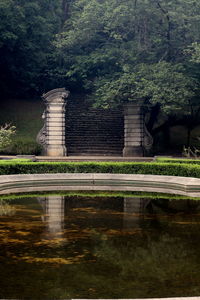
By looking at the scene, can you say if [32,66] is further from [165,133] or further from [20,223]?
[20,223]

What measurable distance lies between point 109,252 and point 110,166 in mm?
14273

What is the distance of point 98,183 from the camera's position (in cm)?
2316

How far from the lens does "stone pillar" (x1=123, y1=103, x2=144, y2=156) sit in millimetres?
37000

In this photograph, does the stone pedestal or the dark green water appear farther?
the stone pedestal

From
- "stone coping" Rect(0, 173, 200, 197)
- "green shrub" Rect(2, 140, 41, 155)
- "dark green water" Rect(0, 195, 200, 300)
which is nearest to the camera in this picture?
"dark green water" Rect(0, 195, 200, 300)

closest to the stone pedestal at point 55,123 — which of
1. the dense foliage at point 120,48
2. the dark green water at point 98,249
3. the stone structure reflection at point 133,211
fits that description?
the dense foliage at point 120,48

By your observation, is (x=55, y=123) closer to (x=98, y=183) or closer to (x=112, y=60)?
(x=112, y=60)

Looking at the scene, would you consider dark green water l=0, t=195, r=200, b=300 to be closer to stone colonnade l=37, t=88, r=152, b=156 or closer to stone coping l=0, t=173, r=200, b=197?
stone coping l=0, t=173, r=200, b=197

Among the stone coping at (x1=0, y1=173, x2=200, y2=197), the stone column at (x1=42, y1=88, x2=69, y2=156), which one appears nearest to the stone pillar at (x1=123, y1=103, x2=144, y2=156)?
the stone column at (x1=42, y1=88, x2=69, y2=156)

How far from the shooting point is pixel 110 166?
2531cm

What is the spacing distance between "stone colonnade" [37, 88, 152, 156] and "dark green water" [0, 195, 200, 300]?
19042mm

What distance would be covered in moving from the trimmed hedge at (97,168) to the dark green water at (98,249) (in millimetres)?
6612

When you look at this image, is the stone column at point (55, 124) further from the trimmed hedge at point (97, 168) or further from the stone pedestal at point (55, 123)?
the trimmed hedge at point (97, 168)

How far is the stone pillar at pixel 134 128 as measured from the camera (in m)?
37.0
